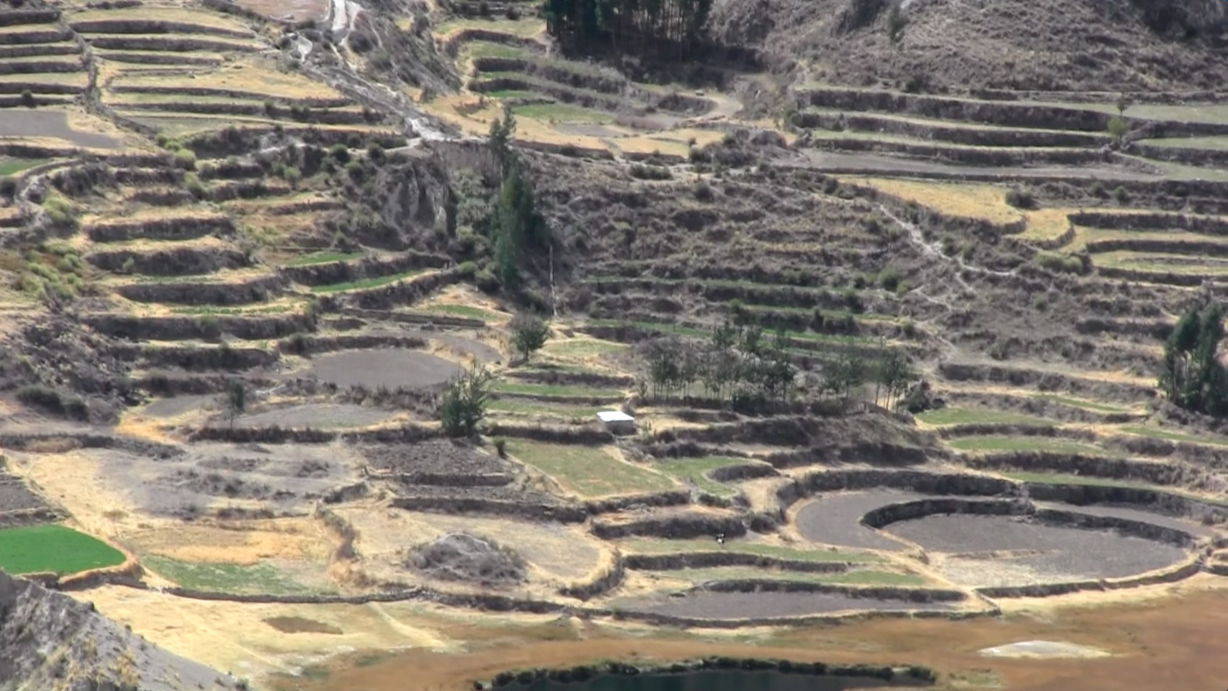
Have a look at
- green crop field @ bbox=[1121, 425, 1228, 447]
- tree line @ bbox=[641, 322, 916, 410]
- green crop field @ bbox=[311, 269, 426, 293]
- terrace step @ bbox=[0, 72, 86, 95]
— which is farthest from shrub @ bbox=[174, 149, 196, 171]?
green crop field @ bbox=[1121, 425, 1228, 447]

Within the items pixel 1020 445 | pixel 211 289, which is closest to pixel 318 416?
pixel 211 289

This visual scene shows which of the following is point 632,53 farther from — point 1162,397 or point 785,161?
point 1162,397

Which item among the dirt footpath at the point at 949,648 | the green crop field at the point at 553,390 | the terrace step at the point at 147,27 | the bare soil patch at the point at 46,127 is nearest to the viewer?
the dirt footpath at the point at 949,648

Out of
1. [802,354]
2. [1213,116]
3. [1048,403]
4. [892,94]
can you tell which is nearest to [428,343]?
[802,354]

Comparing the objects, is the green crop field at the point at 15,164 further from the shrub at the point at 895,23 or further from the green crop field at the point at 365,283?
the shrub at the point at 895,23

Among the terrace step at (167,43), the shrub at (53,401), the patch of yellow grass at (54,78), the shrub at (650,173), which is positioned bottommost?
the shrub at (53,401)

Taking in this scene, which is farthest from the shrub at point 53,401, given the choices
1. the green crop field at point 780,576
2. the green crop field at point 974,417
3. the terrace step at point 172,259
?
the green crop field at point 974,417

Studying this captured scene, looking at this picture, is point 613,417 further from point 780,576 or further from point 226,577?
point 226,577
